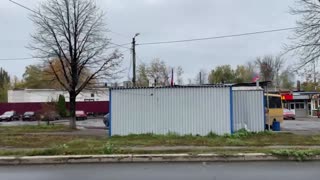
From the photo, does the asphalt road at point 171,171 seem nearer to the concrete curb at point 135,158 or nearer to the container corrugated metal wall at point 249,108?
the concrete curb at point 135,158

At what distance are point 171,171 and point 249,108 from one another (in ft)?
46.1

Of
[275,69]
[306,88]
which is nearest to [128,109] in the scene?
[306,88]

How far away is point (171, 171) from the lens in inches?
462

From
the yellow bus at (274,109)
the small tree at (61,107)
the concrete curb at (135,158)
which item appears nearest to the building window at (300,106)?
the small tree at (61,107)

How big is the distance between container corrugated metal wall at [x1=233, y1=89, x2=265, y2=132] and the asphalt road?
38.2 feet

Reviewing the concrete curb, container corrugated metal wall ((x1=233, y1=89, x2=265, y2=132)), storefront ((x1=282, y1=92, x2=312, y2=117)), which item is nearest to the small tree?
storefront ((x1=282, y1=92, x2=312, y2=117))

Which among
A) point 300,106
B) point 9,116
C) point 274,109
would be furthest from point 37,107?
point 274,109

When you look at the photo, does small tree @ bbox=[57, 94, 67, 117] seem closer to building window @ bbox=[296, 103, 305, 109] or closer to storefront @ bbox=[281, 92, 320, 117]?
storefront @ bbox=[281, 92, 320, 117]

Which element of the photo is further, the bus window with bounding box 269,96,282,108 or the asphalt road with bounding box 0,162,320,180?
the bus window with bounding box 269,96,282,108

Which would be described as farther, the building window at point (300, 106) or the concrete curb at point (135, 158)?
the building window at point (300, 106)

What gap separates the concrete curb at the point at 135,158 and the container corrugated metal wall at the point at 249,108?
10.9m

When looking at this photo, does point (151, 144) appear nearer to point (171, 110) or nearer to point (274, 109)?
point (171, 110)

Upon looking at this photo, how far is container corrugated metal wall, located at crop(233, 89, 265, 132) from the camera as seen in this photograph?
81.7 feet

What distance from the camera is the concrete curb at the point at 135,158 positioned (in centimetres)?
1375
